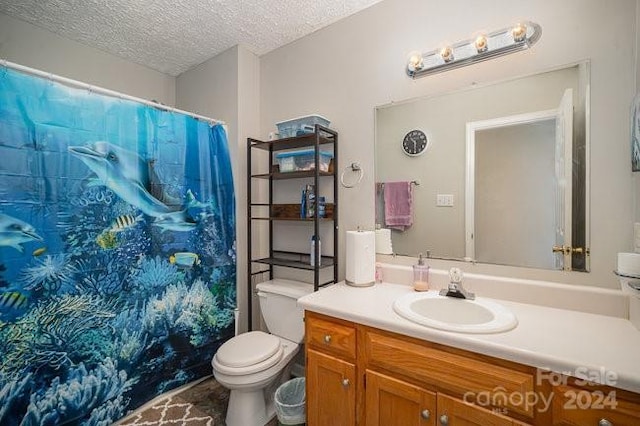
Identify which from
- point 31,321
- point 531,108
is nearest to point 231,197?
point 31,321

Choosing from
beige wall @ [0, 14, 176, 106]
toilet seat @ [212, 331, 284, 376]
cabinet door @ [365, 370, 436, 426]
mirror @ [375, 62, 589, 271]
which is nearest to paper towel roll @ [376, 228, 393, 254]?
mirror @ [375, 62, 589, 271]

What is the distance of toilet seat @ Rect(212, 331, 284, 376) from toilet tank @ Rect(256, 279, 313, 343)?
0.48ft

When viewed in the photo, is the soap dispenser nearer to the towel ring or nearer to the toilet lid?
the towel ring

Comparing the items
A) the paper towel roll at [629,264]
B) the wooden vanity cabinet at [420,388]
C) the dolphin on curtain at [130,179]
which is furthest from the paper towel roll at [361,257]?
the dolphin on curtain at [130,179]

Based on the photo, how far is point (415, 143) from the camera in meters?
1.56

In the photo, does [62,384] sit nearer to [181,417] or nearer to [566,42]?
[181,417]

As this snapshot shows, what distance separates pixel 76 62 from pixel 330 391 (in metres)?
2.77

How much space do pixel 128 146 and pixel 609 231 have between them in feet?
7.63

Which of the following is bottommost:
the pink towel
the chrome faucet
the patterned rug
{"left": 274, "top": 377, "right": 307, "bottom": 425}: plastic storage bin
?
the patterned rug

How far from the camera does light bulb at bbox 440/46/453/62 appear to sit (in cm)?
136

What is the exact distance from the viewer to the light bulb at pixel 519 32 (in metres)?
1.21

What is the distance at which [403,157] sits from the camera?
1591mm

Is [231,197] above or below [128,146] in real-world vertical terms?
below

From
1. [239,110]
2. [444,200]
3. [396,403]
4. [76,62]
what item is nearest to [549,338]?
[396,403]
